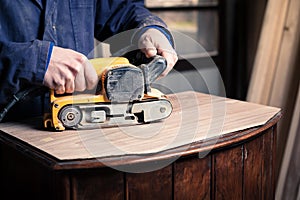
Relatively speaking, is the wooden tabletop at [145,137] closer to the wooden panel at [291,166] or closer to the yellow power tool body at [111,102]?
the yellow power tool body at [111,102]

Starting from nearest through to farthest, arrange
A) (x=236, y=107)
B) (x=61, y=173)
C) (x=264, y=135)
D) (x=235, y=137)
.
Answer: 1. (x=61, y=173)
2. (x=235, y=137)
3. (x=264, y=135)
4. (x=236, y=107)

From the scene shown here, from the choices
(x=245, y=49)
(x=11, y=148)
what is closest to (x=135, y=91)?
(x=11, y=148)

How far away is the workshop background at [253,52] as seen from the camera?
2107 millimetres

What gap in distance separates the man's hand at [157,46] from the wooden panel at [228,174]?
0.31 metres

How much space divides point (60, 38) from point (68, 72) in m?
0.28

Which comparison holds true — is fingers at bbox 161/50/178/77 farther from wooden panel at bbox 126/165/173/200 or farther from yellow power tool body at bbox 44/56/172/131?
wooden panel at bbox 126/165/173/200

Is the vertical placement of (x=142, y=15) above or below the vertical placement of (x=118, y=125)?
above

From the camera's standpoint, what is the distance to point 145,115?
1248 millimetres

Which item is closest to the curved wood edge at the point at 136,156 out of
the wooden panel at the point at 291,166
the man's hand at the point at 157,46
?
the man's hand at the point at 157,46

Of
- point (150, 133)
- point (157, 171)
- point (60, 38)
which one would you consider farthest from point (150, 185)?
point (60, 38)

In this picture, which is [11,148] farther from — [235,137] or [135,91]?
[235,137]

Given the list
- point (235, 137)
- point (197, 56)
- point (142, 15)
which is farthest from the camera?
point (197, 56)

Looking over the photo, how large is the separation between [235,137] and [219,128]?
5 cm

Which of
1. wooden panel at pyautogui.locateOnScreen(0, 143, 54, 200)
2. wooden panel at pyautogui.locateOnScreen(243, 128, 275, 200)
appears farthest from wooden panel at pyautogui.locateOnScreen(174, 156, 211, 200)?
wooden panel at pyautogui.locateOnScreen(0, 143, 54, 200)
